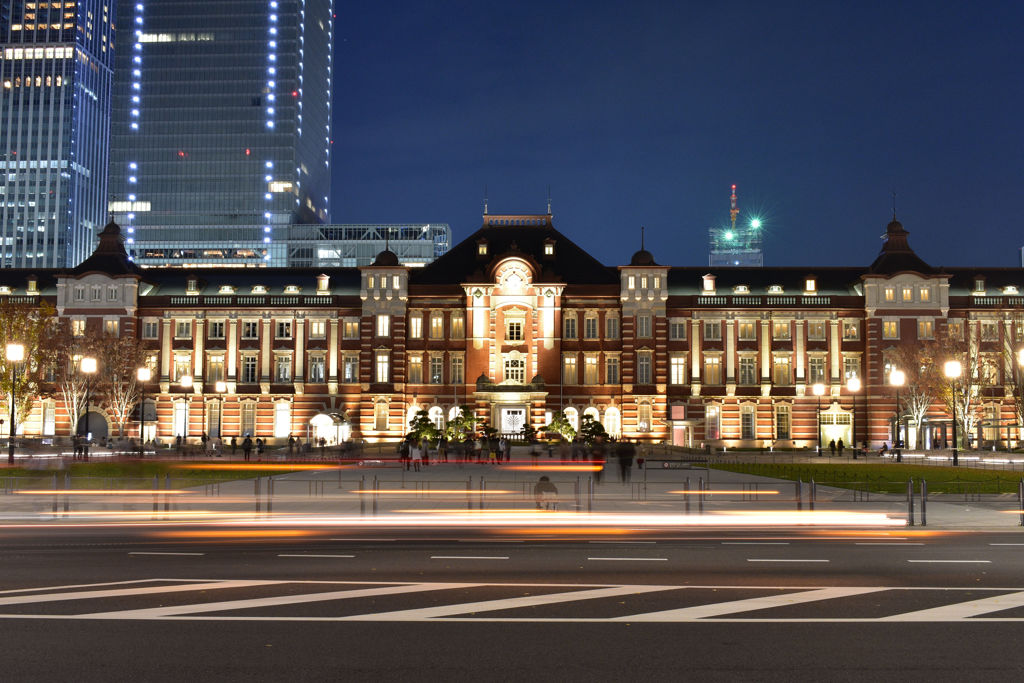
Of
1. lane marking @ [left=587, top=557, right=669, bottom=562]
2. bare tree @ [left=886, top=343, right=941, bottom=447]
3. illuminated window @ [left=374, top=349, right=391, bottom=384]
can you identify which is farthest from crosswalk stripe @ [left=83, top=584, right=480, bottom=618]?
bare tree @ [left=886, top=343, right=941, bottom=447]

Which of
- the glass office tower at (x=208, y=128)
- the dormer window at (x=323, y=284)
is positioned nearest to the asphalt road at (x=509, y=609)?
the dormer window at (x=323, y=284)

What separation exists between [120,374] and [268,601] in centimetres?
6997

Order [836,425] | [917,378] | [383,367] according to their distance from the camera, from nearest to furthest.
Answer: [917,378] → [836,425] → [383,367]

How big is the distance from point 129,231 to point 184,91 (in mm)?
28542

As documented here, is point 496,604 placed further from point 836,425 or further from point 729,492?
point 836,425

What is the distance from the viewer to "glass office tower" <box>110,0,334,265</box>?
17450 centimetres

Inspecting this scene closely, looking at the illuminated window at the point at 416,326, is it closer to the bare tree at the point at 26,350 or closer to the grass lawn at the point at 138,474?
the grass lawn at the point at 138,474

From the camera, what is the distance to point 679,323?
270ft

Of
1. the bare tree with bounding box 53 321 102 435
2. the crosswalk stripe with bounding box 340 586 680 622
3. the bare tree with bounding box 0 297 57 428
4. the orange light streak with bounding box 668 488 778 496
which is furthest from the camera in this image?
the bare tree with bounding box 53 321 102 435

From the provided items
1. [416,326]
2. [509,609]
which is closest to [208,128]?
[416,326]

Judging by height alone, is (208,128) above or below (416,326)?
above

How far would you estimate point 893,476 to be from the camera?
44.8m

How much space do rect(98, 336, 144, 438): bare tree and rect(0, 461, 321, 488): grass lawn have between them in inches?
1043

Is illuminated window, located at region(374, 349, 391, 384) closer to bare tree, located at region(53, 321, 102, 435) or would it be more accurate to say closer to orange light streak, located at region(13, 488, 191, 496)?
bare tree, located at region(53, 321, 102, 435)
